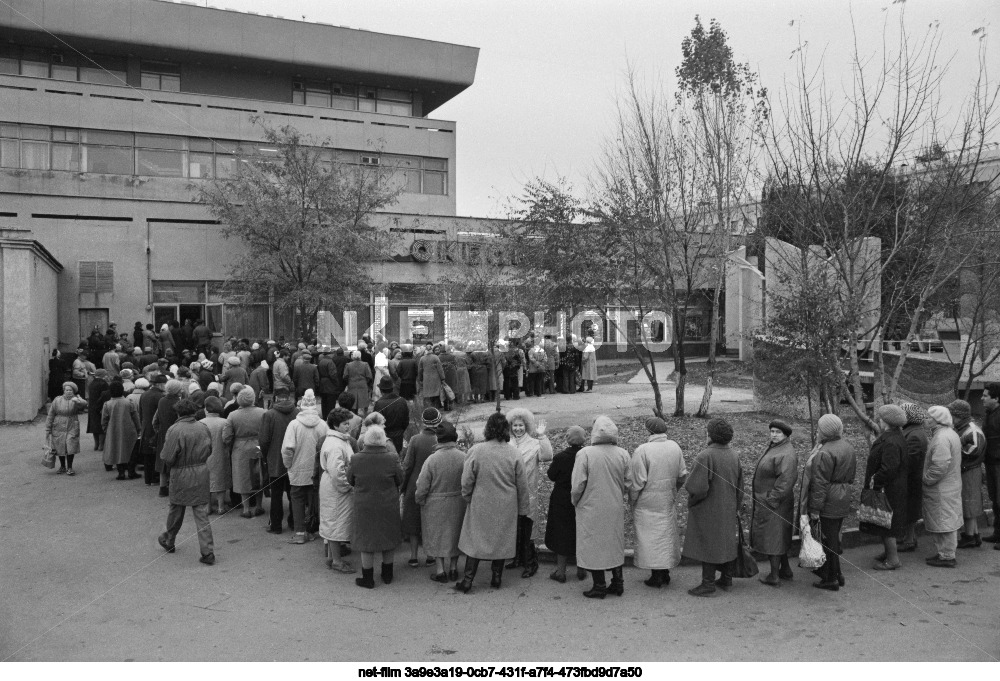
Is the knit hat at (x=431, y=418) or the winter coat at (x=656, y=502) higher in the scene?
the knit hat at (x=431, y=418)

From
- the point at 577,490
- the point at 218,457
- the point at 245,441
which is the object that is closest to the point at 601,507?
the point at 577,490

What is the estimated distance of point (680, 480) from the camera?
7227 mm

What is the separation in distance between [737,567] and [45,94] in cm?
3192

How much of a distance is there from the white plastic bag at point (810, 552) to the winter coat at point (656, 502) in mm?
1118

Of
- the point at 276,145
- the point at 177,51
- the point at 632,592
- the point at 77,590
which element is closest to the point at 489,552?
the point at 632,592

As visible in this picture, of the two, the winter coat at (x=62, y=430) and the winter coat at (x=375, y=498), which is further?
the winter coat at (x=62, y=430)

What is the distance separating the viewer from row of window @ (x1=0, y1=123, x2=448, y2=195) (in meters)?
28.9

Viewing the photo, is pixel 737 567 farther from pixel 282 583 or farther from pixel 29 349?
pixel 29 349

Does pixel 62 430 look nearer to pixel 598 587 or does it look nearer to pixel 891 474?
pixel 598 587

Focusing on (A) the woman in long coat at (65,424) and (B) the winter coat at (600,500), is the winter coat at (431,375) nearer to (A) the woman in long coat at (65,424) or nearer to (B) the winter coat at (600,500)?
(A) the woman in long coat at (65,424)

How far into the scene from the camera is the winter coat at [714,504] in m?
6.93

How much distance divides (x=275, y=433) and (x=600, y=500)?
4266mm

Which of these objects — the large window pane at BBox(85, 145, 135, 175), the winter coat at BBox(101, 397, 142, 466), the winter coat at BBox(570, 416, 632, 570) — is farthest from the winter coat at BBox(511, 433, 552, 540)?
the large window pane at BBox(85, 145, 135, 175)

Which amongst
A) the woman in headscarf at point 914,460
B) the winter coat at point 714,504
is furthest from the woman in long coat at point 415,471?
the woman in headscarf at point 914,460
